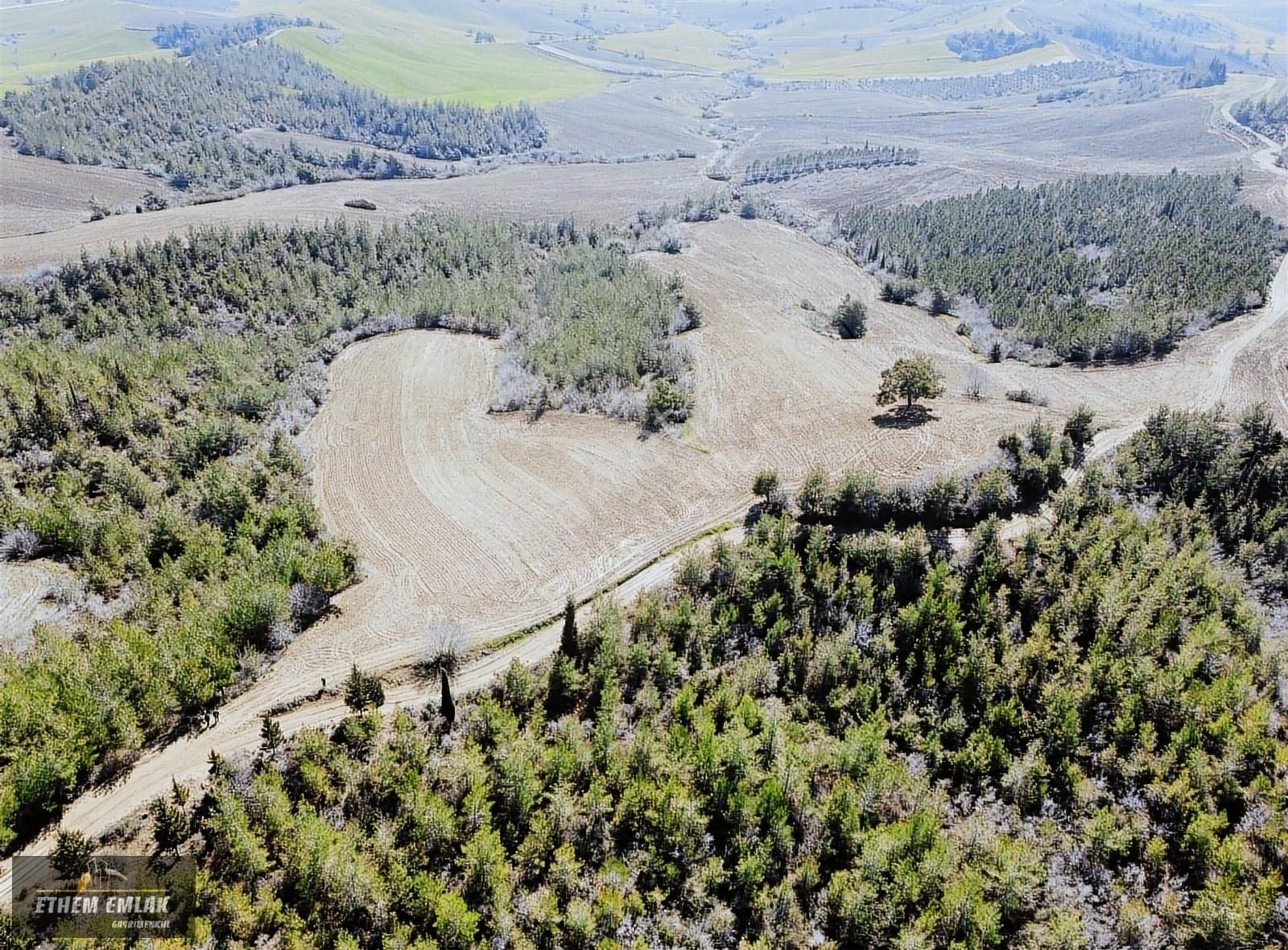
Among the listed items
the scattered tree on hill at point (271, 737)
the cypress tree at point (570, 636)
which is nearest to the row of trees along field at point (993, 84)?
the cypress tree at point (570, 636)

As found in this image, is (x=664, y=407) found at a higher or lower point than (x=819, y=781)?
higher

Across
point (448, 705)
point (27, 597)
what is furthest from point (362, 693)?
point (27, 597)

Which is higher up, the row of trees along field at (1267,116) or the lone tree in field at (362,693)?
the row of trees along field at (1267,116)

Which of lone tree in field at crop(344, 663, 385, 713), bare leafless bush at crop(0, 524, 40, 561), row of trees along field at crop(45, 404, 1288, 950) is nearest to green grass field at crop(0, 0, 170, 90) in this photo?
bare leafless bush at crop(0, 524, 40, 561)

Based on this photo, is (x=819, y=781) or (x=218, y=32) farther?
(x=218, y=32)

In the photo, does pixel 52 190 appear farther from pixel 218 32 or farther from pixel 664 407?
pixel 218 32

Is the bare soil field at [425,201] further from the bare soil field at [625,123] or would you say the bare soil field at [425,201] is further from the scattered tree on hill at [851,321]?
the scattered tree on hill at [851,321]

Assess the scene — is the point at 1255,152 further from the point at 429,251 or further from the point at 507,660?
the point at 507,660
